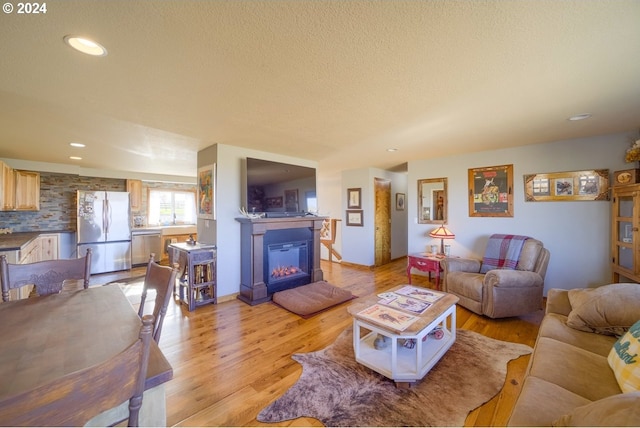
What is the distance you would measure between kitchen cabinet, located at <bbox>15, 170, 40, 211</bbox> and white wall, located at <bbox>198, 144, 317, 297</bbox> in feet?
11.7

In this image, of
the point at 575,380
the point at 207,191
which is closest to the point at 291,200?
the point at 207,191

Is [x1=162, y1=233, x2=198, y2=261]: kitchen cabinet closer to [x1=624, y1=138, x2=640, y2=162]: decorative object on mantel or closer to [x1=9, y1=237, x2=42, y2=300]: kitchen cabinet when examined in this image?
[x1=9, y1=237, x2=42, y2=300]: kitchen cabinet

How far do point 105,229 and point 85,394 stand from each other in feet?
19.2

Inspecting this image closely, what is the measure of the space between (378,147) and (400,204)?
314 cm

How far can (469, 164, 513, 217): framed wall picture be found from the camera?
3.81 metres

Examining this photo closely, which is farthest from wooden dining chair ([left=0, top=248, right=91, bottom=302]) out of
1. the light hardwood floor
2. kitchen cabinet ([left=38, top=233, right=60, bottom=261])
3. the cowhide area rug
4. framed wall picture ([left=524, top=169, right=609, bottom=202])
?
framed wall picture ([left=524, top=169, right=609, bottom=202])

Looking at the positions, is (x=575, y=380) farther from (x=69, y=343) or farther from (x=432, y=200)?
(x=432, y=200)

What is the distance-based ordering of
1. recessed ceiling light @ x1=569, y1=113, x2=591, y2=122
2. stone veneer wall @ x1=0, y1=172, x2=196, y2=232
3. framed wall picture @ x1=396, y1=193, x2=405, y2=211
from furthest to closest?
framed wall picture @ x1=396, y1=193, x2=405, y2=211, stone veneer wall @ x1=0, y1=172, x2=196, y2=232, recessed ceiling light @ x1=569, y1=113, x2=591, y2=122

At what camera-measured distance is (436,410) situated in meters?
1.59

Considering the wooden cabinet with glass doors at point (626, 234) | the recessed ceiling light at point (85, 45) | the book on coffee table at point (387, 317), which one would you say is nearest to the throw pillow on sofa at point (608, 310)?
the book on coffee table at point (387, 317)

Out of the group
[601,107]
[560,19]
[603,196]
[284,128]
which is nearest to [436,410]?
[560,19]

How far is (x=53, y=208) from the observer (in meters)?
4.96

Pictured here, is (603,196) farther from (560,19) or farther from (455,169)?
(560,19)

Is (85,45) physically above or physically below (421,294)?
above
